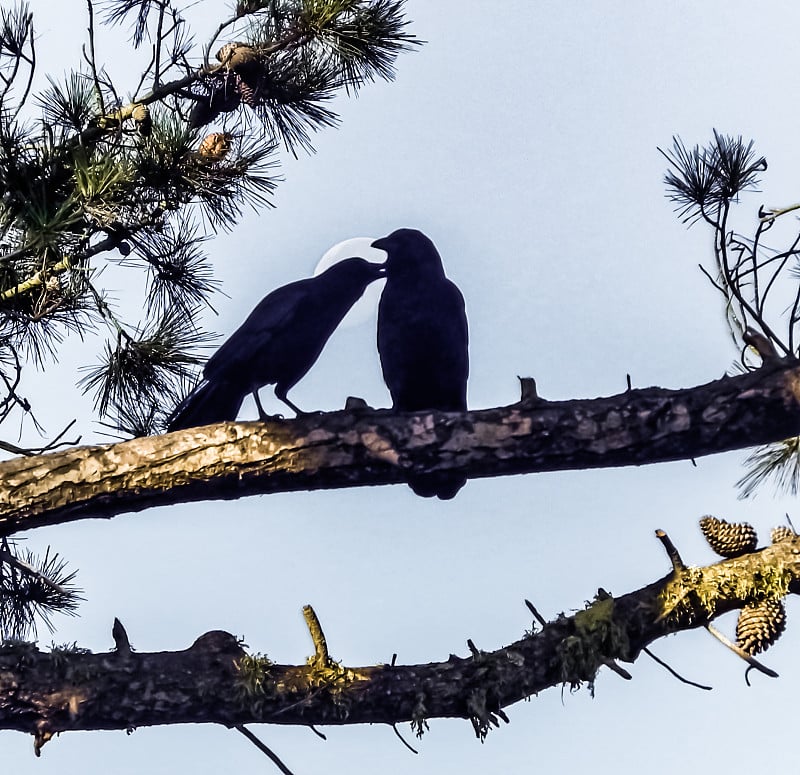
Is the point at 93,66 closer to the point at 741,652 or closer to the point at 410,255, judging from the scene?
the point at 410,255

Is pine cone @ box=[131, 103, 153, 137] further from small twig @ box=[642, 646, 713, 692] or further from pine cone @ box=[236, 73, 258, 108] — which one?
small twig @ box=[642, 646, 713, 692]

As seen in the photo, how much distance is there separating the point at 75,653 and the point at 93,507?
0.37 metres

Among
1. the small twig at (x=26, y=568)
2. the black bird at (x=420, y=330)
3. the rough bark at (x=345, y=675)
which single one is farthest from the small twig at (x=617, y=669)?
the small twig at (x=26, y=568)

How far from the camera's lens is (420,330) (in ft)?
12.0


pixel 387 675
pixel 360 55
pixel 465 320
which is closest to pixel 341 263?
pixel 465 320

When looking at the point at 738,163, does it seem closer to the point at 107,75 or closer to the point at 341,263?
the point at 341,263

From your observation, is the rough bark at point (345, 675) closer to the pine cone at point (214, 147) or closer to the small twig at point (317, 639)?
the small twig at point (317, 639)

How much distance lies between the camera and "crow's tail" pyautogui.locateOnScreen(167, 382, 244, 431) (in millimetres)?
3580

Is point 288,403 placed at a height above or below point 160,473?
above

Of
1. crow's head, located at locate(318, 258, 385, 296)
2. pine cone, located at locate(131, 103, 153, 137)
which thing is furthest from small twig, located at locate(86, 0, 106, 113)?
crow's head, located at locate(318, 258, 385, 296)

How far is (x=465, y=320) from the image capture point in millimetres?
3838

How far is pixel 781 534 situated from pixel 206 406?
188 cm

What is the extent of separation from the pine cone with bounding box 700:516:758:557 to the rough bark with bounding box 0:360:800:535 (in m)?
0.24

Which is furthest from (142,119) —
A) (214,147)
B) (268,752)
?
(268,752)
